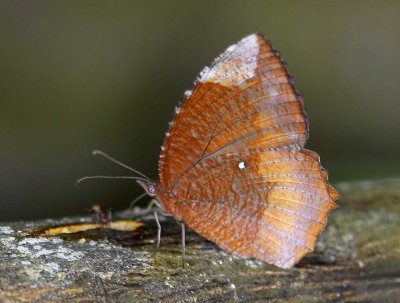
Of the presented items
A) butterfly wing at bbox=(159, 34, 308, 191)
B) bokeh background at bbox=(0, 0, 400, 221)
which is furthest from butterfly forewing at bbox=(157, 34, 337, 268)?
bokeh background at bbox=(0, 0, 400, 221)

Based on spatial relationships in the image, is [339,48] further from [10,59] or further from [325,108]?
[10,59]

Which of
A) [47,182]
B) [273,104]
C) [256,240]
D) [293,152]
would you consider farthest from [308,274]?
[47,182]

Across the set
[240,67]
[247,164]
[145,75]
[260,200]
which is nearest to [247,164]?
[247,164]

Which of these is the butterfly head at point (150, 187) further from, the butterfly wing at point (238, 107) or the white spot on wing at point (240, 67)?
the white spot on wing at point (240, 67)

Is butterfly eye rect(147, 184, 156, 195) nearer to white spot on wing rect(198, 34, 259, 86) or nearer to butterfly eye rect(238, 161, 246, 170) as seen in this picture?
butterfly eye rect(238, 161, 246, 170)

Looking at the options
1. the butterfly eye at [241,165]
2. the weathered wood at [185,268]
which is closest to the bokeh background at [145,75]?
the weathered wood at [185,268]

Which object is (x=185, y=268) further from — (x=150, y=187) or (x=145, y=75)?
(x=145, y=75)
